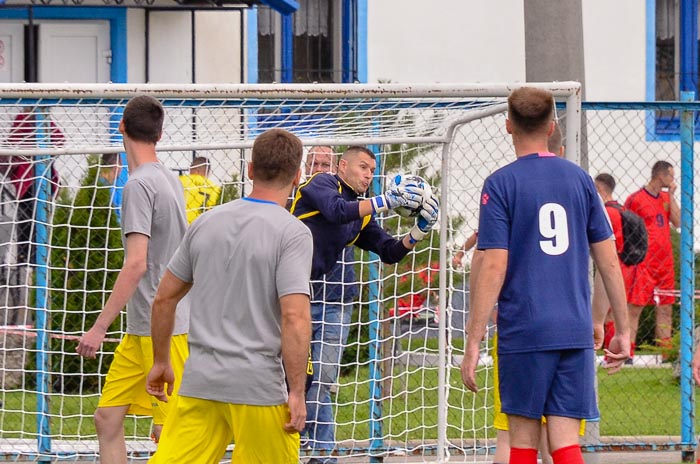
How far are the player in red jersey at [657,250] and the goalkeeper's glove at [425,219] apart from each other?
16.4 feet

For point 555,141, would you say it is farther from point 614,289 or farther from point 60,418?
point 60,418

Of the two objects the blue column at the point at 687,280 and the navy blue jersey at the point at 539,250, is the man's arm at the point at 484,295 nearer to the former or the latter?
the navy blue jersey at the point at 539,250

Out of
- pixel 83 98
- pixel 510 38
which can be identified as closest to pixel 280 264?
pixel 83 98

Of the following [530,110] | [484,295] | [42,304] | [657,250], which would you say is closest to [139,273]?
[484,295]

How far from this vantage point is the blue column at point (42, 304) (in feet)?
25.7

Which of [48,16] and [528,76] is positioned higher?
[48,16]

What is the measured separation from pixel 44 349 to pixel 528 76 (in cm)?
352

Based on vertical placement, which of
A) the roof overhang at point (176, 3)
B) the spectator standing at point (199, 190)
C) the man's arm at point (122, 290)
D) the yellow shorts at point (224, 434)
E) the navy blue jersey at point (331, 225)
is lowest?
the yellow shorts at point (224, 434)

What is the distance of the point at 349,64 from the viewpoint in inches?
623

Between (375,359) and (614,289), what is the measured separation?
280cm

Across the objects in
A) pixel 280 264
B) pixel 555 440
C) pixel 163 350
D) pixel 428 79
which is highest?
pixel 428 79

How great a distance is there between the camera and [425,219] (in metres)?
6.93

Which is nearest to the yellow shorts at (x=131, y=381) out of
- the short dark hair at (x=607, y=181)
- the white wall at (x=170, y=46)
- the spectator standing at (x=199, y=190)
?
the spectator standing at (x=199, y=190)

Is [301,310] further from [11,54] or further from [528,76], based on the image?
[11,54]
